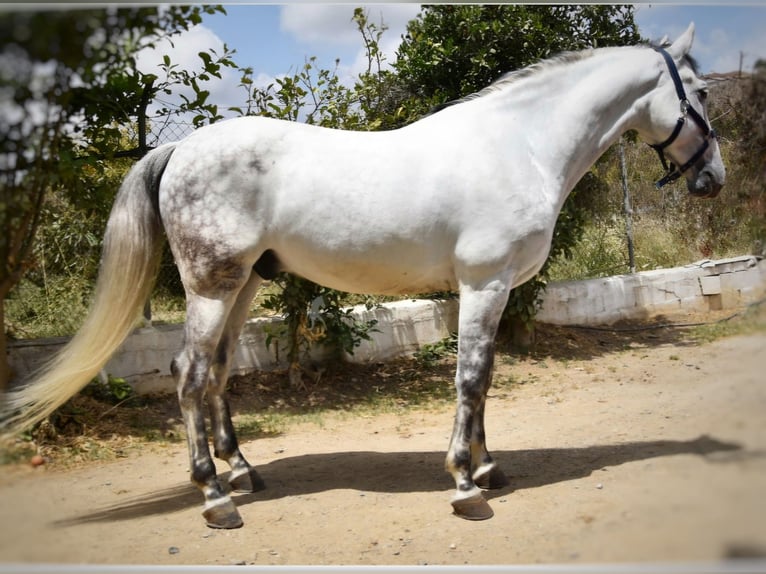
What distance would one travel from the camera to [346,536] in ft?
10.3

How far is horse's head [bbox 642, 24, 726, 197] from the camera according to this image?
3.52 meters

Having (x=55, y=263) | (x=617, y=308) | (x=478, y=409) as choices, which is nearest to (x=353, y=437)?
(x=478, y=409)

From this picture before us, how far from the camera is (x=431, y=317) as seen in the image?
7.36 meters

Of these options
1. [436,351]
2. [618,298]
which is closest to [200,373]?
[436,351]

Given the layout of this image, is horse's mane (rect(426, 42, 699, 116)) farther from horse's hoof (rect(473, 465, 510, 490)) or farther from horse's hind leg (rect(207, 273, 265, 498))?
horse's hoof (rect(473, 465, 510, 490))

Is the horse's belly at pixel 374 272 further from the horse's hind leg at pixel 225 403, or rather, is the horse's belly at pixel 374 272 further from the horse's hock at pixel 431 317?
the horse's hock at pixel 431 317

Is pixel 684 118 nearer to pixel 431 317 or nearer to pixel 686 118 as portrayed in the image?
pixel 686 118

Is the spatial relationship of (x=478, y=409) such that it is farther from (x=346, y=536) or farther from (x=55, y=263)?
(x=55, y=263)

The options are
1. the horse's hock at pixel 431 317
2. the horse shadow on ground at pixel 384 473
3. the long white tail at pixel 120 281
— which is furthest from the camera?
the horse's hock at pixel 431 317

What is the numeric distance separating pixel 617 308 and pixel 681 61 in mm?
5266

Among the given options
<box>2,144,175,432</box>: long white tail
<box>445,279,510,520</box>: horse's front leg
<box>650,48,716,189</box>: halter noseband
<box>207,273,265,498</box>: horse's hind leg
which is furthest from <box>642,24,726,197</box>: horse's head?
<box>2,144,175,432</box>: long white tail

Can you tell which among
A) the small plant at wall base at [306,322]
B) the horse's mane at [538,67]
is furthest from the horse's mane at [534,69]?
the small plant at wall base at [306,322]

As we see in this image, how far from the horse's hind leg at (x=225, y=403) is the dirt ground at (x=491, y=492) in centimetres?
17

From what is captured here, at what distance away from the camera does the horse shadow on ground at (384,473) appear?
12.0ft
